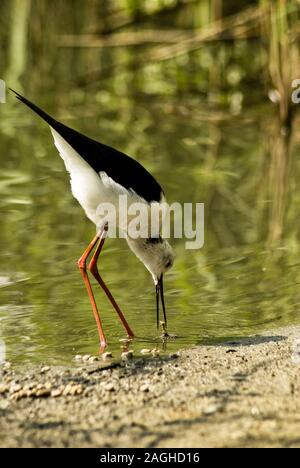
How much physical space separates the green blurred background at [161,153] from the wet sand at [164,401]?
0.44 meters

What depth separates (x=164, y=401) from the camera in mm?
3627

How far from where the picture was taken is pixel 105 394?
12.3 ft

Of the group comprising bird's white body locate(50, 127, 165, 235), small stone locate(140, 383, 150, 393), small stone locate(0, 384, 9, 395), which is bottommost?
small stone locate(0, 384, 9, 395)

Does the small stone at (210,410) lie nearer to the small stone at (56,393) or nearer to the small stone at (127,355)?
the small stone at (56,393)

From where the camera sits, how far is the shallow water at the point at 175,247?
4980mm

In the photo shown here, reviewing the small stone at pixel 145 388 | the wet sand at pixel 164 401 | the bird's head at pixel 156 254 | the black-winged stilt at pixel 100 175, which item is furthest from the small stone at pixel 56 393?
the bird's head at pixel 156 254

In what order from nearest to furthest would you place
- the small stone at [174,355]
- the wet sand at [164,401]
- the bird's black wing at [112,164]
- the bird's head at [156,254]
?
the wet sand at [164,401] → the small stone at [174,355] → the bird's black wing at [112,164] → the bird's head at [156,254]

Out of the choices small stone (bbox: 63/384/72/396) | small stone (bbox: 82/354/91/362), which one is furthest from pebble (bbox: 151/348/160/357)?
small stone (bbox: 63/384/72/396)

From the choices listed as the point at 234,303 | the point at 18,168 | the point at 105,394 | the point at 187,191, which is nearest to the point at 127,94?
the point at 18,168

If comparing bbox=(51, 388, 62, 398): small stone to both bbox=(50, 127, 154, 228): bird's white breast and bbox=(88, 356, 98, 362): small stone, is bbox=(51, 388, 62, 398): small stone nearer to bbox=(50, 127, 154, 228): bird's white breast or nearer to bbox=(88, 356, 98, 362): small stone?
bbox=(88, 356, 98, 362): small stone

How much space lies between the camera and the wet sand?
3.23m

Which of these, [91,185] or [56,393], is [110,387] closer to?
[56,393]

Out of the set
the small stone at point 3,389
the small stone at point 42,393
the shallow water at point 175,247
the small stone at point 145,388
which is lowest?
the shallow water at point 175,247

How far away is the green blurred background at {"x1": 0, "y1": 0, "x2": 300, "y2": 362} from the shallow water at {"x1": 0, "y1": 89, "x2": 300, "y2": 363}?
0.7 inches
